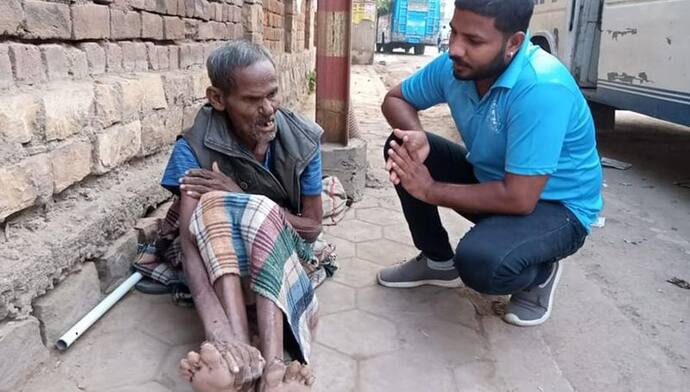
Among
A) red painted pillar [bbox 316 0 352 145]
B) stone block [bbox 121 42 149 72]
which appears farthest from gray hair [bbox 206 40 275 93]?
red painted pillar [bbox 316 0 352 145]

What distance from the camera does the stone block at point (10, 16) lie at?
1.66m

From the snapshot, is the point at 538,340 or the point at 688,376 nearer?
the point at 688,376

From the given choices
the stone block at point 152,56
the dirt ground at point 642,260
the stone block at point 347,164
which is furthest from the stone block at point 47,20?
the dirt ground at point 642,260

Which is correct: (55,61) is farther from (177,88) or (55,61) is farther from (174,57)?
(174,57)

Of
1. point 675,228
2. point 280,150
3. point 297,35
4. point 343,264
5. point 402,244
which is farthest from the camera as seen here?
point 297,35

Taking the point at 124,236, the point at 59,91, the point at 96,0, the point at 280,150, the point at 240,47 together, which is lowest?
the point at 124,236

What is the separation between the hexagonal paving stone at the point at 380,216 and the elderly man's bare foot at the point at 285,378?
1815 mm

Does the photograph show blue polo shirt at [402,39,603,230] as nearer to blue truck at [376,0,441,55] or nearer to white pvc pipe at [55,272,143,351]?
white pvc pipe at [55,272,143,351]

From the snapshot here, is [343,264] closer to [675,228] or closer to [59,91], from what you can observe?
[59,91]

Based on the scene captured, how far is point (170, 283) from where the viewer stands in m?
2.27

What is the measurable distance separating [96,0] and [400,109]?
131 centimetres

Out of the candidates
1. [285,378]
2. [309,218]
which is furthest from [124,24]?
[285,378]

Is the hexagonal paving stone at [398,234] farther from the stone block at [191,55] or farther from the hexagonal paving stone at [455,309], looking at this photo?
the stone block at [191,55]

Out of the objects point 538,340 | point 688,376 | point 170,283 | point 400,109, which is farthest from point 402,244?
point 688,376
